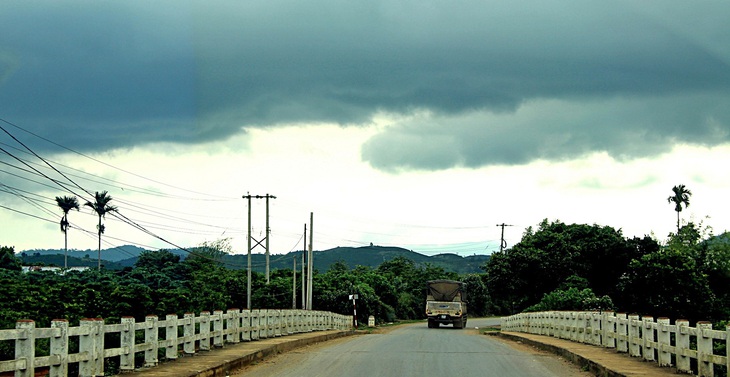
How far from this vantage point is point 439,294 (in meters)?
57.8

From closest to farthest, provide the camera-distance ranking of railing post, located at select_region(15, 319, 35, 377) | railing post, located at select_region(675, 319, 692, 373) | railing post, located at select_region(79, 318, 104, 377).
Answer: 1. railing post, located at select_region(15, 319, 35, 377)
2. railing post, located at select_region(79, 318, 104, 377)
3. railing post, located at select_region(675, 319, 692, 373)

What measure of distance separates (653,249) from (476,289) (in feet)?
158

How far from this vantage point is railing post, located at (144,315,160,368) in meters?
15.0

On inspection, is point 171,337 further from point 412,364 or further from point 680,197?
point 680,197

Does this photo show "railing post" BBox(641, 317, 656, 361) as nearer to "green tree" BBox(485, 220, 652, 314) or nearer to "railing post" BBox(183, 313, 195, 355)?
"railing post" BBox(183, 313, 195, 355)

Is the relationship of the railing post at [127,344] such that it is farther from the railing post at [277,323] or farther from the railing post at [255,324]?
the railing post at [277,323]

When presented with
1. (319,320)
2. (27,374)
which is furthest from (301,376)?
(319,320)

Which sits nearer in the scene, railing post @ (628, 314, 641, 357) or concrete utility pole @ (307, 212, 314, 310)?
railing post @ (628, 314, 641, 357)

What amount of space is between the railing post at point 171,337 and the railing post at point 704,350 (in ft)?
33.3

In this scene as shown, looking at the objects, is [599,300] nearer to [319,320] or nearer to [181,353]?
[319,320]

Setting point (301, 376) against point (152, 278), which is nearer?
point (301, 376)

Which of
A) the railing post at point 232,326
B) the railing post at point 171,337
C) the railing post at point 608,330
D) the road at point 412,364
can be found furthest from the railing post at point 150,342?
the railing post at point 608,330

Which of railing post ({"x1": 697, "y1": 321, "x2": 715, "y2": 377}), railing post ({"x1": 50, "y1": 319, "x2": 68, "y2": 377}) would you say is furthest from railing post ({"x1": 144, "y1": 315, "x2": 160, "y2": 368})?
railing post ({"x1": 697, "y1": 321, "x2": 715, "y2": 377})

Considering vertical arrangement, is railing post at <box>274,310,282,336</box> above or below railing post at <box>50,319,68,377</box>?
below
